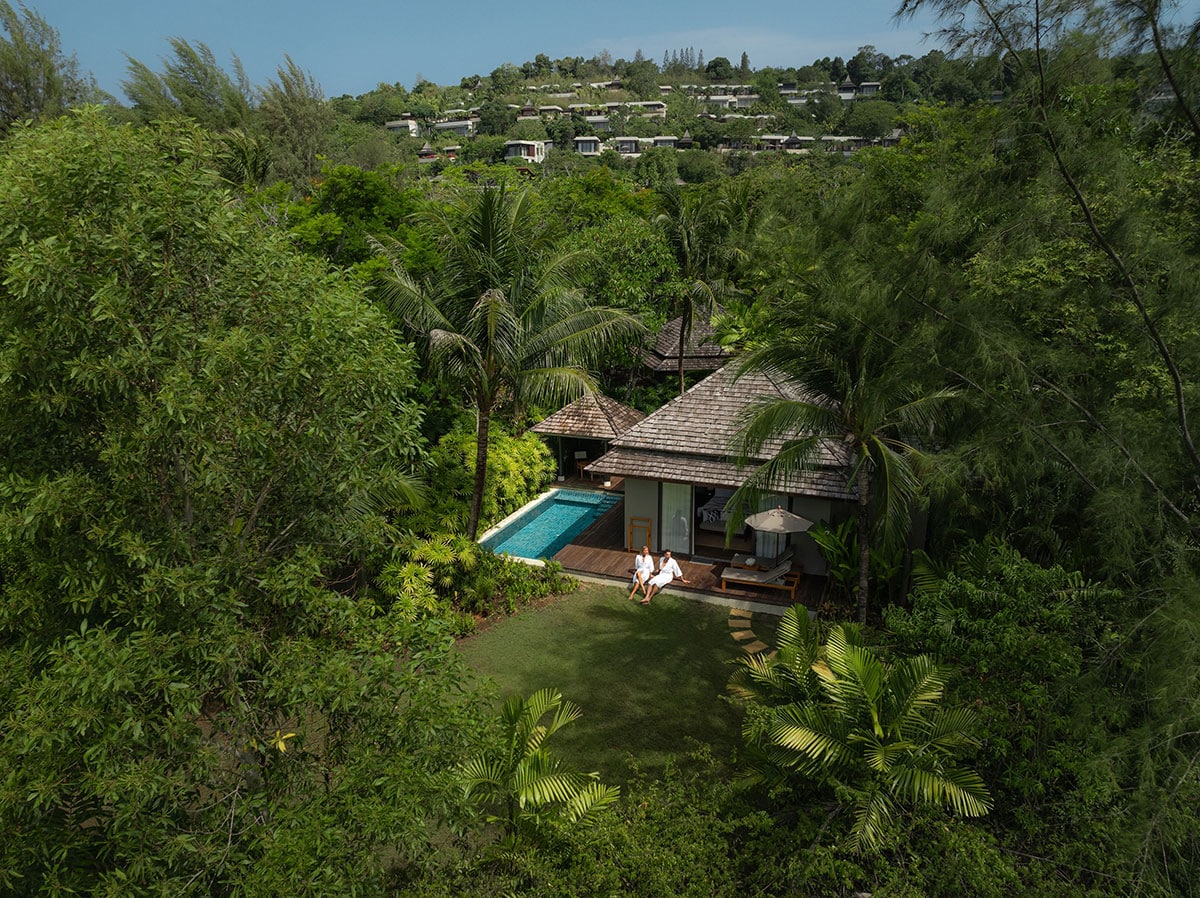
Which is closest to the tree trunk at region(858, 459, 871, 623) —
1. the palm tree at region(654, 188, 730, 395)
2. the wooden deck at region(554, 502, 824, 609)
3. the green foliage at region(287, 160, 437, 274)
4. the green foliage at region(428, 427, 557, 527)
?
the wooden deck at region(554, 502, 824, 609)

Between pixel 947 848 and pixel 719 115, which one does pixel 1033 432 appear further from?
pixel 719 115

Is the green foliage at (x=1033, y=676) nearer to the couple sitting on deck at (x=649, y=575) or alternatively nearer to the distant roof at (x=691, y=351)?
the couple sitting on deck at (x=649, y=575)

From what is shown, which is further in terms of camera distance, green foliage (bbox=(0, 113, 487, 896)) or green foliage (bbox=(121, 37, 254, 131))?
green foliage (bbox=(121, 37, 254, 131))

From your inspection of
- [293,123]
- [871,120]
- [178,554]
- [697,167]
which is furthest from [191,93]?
[871,120]

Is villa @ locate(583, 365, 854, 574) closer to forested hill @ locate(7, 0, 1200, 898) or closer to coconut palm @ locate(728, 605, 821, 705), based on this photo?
forested hill @ locate(7, 0, 1200, 898)

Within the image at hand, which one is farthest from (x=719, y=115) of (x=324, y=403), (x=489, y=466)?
(x=324, y=403)

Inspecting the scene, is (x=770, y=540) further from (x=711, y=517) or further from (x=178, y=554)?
(x=178, y=554)
